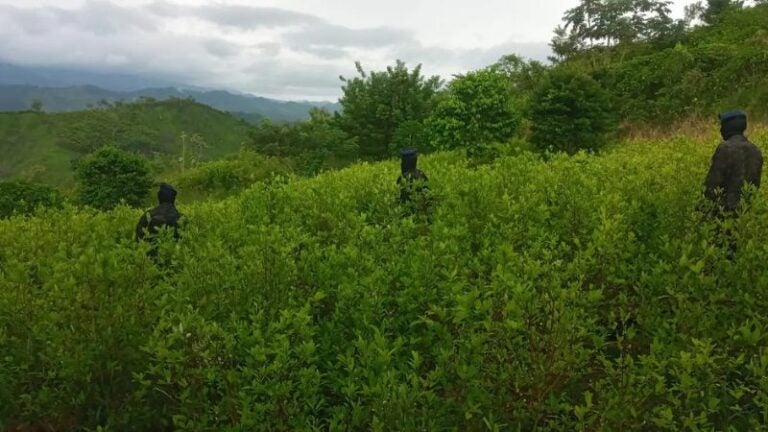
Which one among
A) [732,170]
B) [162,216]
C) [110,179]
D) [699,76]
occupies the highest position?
[699,76]

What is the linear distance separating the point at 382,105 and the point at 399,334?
64.8ft

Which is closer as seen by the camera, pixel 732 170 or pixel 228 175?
pixel 732 170

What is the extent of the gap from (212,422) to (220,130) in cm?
13503

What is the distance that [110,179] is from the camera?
23375 millimetres

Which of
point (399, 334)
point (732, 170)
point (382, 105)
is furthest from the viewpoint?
point (382, 105)

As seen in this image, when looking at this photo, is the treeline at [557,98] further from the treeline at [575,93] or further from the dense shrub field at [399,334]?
the dense shrub field at [399,334]

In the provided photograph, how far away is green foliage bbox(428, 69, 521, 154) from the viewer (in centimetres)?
1886

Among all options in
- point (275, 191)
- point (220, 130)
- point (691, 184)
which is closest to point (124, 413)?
point (275, 191)

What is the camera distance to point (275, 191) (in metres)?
8.89

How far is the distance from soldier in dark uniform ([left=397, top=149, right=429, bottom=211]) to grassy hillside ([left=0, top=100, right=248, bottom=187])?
89.9 metres

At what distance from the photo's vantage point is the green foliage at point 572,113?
17.5m

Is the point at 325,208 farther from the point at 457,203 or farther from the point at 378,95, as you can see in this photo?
the point at 378,95

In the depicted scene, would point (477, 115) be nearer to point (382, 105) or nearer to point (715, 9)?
point (382, 105)

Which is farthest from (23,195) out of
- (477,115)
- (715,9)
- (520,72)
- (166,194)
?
(715,9)
